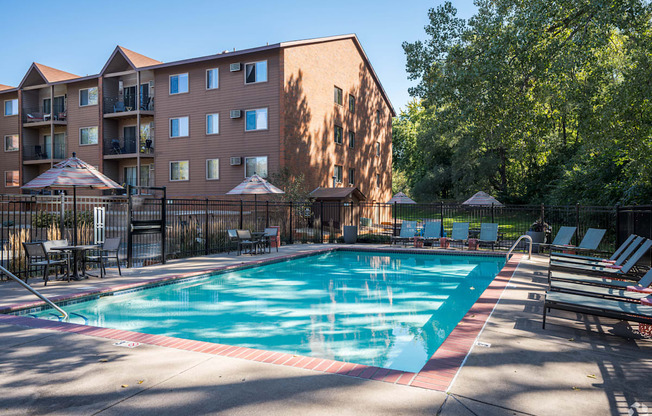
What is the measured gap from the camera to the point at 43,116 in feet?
98.8

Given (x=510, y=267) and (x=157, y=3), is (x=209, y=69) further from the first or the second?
(x=510, y=267)

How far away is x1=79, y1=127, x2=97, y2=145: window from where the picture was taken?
90.8 feet

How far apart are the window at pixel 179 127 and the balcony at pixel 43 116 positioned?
9.57m

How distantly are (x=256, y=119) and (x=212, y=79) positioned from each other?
3.82m

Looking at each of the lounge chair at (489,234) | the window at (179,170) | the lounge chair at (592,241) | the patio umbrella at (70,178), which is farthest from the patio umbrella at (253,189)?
the window at (179,170)

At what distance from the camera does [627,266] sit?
6.96 m

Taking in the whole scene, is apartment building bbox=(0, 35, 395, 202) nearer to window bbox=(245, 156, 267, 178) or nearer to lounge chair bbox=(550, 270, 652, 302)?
window bbox=(245, 156, 267, 178)

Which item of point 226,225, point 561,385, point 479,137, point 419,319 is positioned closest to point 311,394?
point 561,385

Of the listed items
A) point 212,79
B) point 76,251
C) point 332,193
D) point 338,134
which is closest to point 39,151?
point 212,79

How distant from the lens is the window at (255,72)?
22.2 meters

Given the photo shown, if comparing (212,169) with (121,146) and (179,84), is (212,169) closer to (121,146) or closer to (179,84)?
(179,84)

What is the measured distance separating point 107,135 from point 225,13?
1301 cm

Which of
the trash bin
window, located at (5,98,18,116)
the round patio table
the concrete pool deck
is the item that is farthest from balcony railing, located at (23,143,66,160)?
the concrete pool deck

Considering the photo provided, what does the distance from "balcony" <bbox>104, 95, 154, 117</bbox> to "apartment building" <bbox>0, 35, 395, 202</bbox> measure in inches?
3.1
